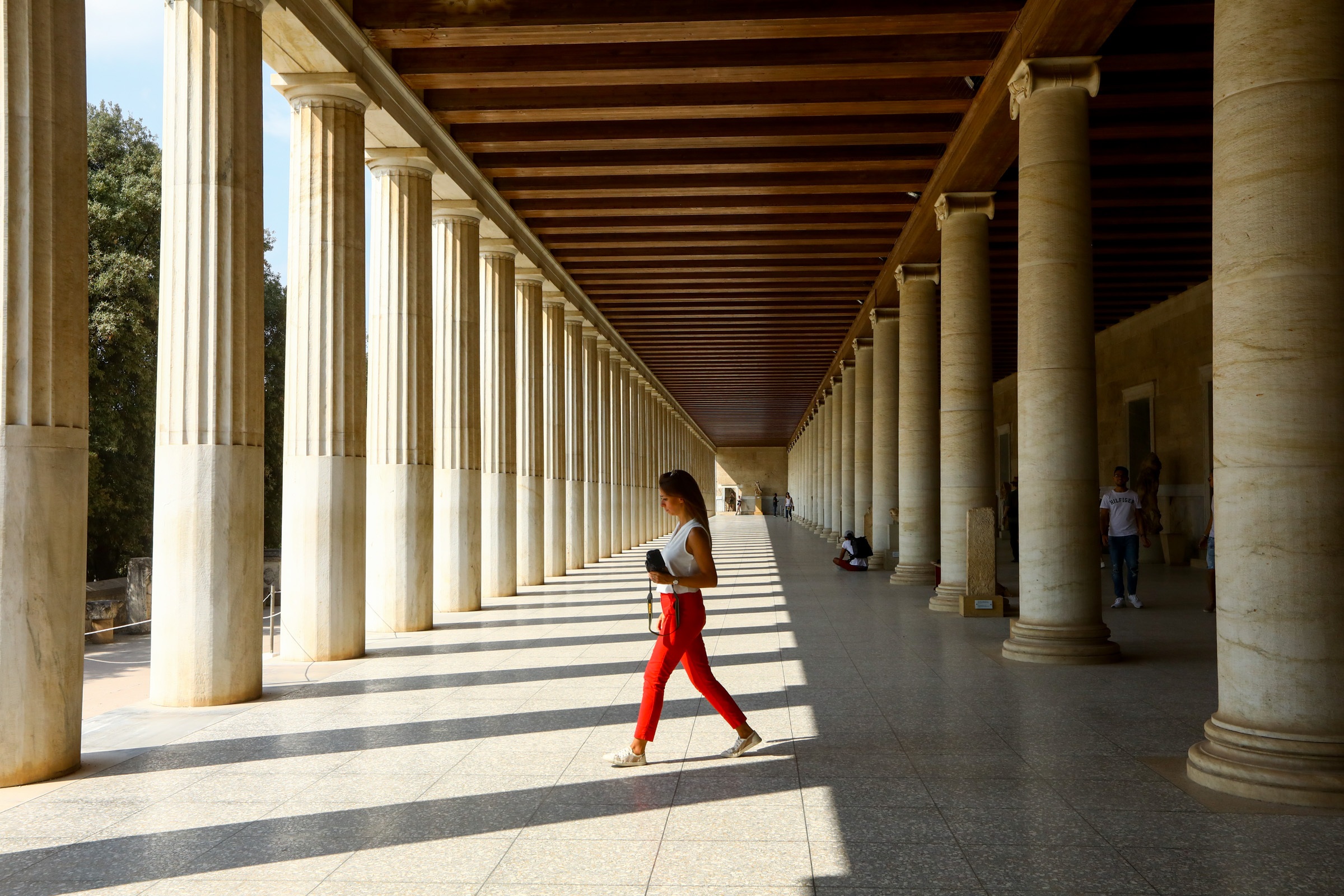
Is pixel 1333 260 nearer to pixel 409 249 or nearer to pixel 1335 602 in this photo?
pixel 1335 602

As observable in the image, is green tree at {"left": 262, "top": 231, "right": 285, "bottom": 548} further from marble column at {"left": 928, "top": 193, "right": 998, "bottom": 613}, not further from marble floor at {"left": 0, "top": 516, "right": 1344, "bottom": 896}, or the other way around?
marble floor at {"left": 0, "top": 516, "right": 1344, "bottom": 896}

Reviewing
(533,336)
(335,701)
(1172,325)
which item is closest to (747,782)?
(335,701)

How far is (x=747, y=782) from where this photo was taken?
22.4 feet

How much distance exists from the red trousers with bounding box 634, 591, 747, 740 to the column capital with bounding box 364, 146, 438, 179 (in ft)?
32.7

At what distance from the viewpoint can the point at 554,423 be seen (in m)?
26.1

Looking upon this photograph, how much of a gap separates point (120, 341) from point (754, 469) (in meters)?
87.2

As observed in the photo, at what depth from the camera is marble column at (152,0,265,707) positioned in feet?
31.8

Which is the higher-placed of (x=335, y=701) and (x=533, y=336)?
(x=533, y=336)

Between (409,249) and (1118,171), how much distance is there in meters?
11.6

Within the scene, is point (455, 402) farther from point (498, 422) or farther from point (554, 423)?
point (554, 423)

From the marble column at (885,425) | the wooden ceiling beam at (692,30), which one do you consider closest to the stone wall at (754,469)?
the marble column at (885,425)

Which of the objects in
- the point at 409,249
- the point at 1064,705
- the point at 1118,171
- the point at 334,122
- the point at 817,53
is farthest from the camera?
the point at 1118,171

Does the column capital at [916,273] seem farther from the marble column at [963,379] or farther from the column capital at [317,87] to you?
the column capital at [317,87]

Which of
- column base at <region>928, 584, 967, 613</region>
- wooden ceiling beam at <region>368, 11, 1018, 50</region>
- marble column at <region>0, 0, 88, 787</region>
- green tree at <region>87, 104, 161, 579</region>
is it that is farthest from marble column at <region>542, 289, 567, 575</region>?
marble column at <region>0, 0, 88, 787</region>
